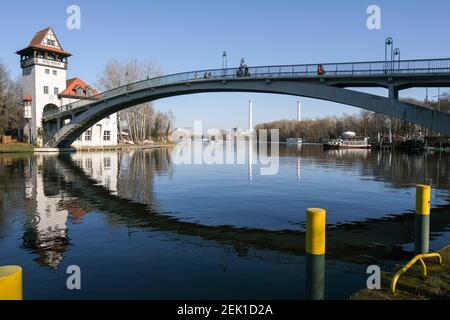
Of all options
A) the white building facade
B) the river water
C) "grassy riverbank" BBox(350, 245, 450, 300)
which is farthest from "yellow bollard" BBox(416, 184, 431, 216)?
the white building facade

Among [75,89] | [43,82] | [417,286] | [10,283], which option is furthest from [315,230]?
[75,89]

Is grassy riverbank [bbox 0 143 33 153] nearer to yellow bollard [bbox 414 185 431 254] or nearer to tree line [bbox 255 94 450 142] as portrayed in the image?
yellow bollard [bbox 414 185 431 254]

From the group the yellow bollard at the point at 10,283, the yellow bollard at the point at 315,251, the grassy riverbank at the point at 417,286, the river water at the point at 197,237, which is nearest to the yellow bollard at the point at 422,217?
the river water at the point at 197,237

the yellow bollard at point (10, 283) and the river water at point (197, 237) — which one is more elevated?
the yellow bollard at point (10, 283)

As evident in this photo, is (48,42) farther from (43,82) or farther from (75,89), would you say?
(75,89)

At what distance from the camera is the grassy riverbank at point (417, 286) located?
5.24 m

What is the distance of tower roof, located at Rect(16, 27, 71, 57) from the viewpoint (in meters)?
63.8

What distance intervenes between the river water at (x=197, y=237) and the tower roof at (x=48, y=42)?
51.7 meters

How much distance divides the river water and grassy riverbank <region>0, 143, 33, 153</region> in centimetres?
4133

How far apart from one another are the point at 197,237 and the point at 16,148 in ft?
185

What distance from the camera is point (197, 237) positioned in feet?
34.9

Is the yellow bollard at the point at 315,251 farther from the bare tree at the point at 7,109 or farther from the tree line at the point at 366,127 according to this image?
the tree line at the point at 366,127
